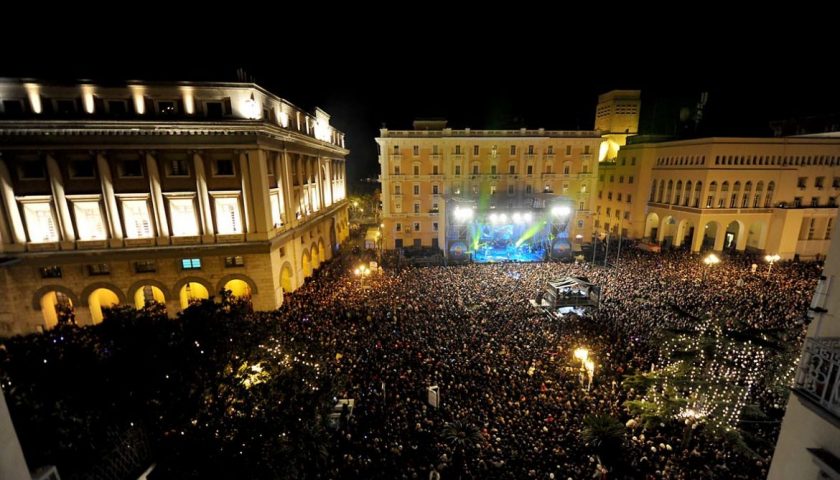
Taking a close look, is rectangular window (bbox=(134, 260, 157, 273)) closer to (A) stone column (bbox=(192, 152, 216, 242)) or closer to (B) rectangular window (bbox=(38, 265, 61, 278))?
(A) stone column (bbox=(192, 152, 216, 242))

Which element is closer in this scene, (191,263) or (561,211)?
(191,263)

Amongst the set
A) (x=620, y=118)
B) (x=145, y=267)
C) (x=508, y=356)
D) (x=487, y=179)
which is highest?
(x=620, y=118)

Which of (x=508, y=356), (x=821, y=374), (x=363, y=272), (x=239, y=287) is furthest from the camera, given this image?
(x=363, y=272)

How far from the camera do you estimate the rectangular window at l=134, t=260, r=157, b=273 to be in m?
19.2

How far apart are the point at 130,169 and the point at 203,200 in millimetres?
3887

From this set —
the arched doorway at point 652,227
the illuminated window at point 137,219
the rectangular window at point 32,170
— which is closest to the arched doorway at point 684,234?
the arched doorway at point 652,227

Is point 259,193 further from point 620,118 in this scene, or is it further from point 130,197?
point 620,118

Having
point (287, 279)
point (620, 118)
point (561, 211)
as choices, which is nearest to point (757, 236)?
point (561, 211)

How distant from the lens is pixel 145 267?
1931cm

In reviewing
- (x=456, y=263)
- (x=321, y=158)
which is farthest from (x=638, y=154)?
(x=321, y=158)

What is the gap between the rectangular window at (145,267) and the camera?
62.8 ft

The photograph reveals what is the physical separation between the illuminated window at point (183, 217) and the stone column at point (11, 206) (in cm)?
691

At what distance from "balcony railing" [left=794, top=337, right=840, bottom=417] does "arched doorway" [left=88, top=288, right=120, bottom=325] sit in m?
26.1

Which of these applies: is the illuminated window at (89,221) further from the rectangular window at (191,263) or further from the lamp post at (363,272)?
the lamp post at (363,272)
